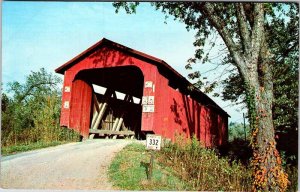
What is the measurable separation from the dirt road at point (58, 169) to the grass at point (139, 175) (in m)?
0.23

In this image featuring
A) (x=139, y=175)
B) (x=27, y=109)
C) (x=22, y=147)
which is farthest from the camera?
(x=27, y=109)

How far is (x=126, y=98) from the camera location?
15531mm

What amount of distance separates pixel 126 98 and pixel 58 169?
7.90m

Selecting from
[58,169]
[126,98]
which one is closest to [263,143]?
[58,169]

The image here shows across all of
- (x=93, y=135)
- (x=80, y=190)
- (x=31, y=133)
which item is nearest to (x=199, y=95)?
(x=93, y=135)

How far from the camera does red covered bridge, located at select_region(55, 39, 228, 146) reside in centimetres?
1018

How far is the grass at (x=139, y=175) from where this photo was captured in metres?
6.84

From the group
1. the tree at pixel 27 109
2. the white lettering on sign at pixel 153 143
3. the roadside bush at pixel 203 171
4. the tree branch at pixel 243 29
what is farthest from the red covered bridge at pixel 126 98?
the white lettering on sign at pixel 153 143

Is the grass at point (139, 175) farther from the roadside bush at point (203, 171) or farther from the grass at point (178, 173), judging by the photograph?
the roadside bush at point (203, 171)

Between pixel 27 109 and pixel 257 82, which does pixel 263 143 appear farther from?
pixel 27 109

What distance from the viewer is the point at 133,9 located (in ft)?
29.6

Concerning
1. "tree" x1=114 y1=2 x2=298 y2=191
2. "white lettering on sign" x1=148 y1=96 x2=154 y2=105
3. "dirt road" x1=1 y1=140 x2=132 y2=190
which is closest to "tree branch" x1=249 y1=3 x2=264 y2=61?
"tree" x1=114 y1=2 x2=298 y2=191

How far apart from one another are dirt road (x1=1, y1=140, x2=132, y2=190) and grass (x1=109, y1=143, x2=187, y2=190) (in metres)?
0.23

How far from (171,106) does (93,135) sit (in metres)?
3.57
